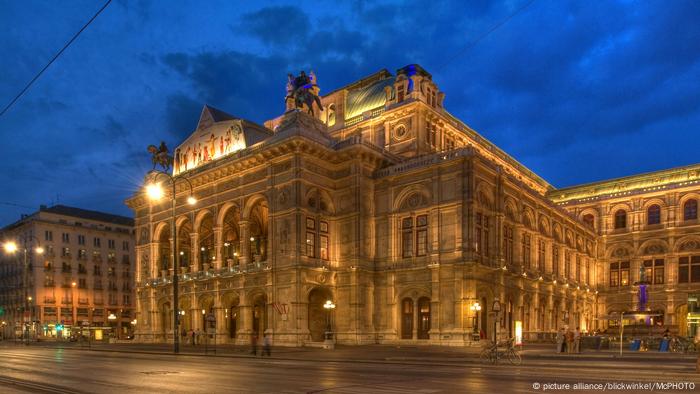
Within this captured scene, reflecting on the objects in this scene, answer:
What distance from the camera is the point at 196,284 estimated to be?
2137 inches

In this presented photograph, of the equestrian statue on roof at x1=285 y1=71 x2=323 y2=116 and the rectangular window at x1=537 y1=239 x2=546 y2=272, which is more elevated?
the equestrian statue on roof at x1=285 y1=71 x2=323 y2=116

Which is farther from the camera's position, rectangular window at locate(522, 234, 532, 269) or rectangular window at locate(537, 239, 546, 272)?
rectangular window at locate(537, 239, 546, 272)

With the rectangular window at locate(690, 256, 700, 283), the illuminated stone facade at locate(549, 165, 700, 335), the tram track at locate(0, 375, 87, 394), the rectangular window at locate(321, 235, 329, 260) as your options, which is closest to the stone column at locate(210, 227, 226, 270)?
the rectangular window at locate(321, 235, 329, 260)

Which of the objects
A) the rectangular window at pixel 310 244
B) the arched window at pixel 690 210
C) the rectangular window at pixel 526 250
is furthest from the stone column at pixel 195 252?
the arched window at pixel 690 210

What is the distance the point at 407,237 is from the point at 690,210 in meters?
41.2

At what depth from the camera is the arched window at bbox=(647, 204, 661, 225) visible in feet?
229

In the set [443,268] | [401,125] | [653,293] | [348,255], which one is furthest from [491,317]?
[653,293]

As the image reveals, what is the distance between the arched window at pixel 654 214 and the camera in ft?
229

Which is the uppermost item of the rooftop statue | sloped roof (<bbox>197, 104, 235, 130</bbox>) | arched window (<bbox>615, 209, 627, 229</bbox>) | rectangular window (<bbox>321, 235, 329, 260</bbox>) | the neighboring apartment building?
sloped roof (<bbox>197, 104, 235, 130</bbox>)

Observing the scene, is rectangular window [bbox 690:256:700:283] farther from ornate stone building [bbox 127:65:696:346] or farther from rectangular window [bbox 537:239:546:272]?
rectangular window [bbox 537:239:546:272]

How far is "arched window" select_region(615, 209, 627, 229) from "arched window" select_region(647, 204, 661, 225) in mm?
2935

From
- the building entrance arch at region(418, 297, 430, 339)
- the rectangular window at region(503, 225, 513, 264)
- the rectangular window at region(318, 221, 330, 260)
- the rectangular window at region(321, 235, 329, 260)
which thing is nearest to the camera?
the building entrance arch at region(418, 297, 430, 339)

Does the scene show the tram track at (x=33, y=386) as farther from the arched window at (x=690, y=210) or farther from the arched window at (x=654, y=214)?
the arched window at (x=654, y=214)

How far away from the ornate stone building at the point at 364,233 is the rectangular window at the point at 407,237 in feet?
0.40
